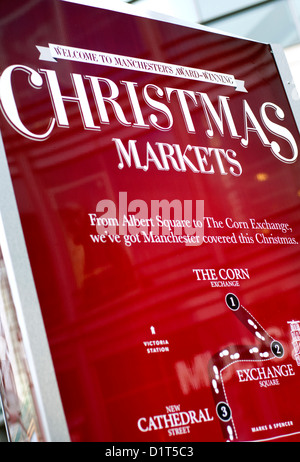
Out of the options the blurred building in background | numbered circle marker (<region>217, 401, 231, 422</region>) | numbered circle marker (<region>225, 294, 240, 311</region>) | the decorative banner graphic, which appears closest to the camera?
numbered circle marker (<region>217, 401, 231, 422</region>)

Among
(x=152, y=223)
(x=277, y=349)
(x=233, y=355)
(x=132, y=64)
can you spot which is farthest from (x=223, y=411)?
(x=132, y=64)

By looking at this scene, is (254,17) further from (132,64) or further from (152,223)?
(152,223)

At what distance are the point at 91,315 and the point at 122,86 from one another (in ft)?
4.24

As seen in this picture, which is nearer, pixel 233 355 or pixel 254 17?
pixel 233 355

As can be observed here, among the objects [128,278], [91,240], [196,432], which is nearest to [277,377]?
[196,432]

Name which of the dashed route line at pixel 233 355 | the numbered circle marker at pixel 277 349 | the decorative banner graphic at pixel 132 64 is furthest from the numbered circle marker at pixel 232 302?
the decorative banner graphic at pixel 132 64

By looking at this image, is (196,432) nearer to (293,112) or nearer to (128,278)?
(128,278)

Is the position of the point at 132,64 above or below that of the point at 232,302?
above

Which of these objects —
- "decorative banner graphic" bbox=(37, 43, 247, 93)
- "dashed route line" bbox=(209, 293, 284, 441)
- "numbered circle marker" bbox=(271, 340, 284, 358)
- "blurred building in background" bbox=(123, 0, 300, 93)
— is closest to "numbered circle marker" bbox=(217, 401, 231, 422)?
"dashed route line" bbox=(209, 293, 284, 441)

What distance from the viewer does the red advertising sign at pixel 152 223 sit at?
3.27 meters

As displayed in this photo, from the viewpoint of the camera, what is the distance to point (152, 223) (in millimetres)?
3703

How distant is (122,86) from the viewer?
12.7 feet

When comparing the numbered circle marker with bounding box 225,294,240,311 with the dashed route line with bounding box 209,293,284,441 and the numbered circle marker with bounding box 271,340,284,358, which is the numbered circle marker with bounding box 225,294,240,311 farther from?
the numbered circle marker with bounding box 271,340,284,358

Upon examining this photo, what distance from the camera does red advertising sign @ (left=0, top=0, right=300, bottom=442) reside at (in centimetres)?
327
